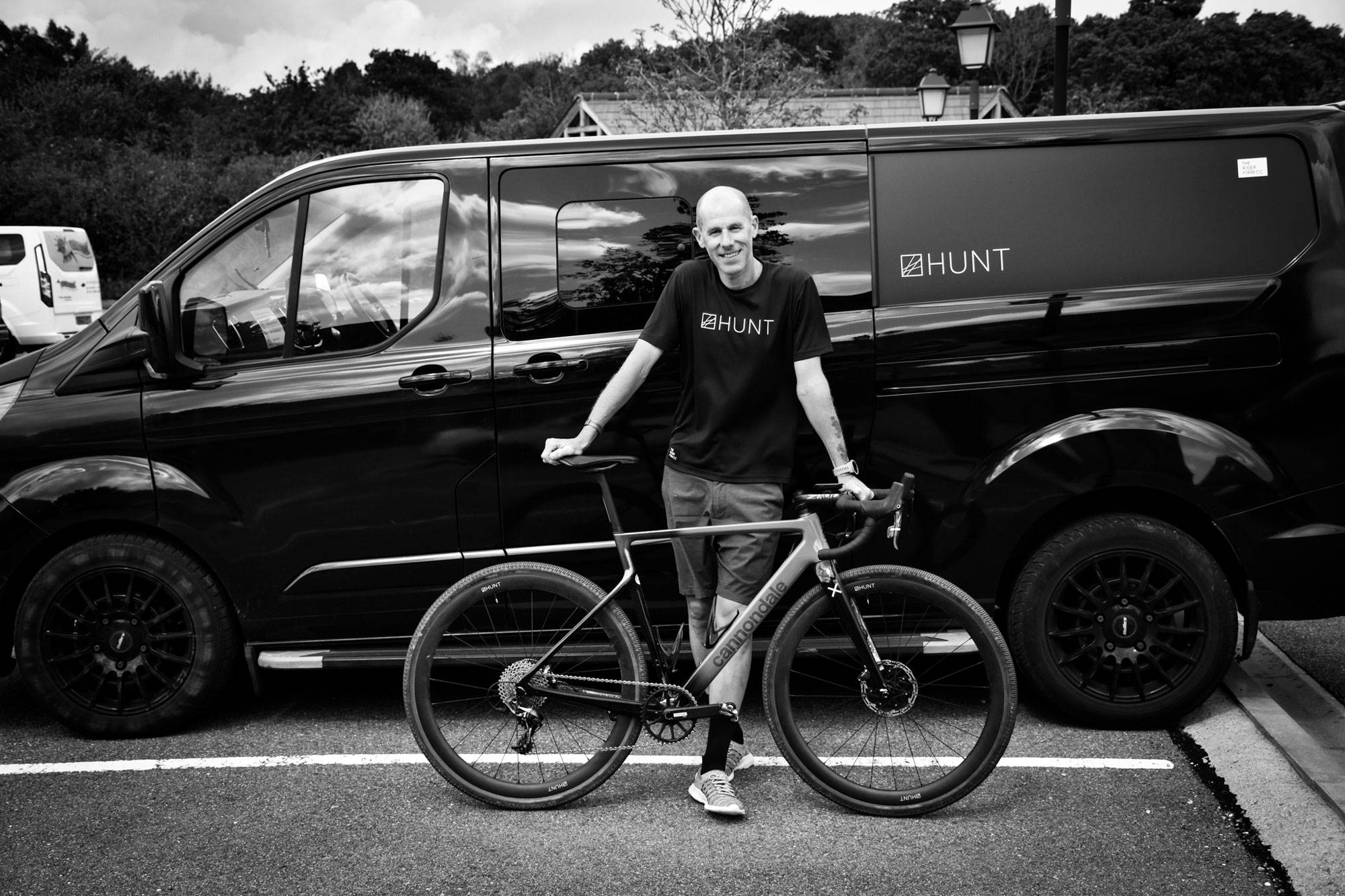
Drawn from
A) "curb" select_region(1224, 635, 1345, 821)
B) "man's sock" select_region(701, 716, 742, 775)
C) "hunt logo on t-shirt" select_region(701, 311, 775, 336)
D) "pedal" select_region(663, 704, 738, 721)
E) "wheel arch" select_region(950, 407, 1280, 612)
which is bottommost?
"curb" select_region(1224, 635, 1345, 821)

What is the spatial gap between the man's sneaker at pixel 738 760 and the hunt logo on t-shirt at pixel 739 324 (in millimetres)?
1336

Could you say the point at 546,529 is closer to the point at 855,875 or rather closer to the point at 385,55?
the point at 855,875

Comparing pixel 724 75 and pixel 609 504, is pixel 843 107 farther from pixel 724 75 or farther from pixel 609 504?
pixel 609 504

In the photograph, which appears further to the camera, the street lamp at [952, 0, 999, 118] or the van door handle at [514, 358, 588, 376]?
the street lamp at [952, 0, 999, 118]

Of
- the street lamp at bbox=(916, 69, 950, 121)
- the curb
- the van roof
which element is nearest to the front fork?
the curb

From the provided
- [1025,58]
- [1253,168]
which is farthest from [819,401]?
Answer: [1025,58]

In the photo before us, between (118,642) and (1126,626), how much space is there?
3519mm

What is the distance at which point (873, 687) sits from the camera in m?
3.75

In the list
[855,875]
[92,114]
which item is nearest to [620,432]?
[855,875]

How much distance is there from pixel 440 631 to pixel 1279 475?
111 inches

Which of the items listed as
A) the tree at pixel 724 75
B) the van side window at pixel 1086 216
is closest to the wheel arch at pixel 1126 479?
the van side window at pixel 1086 216

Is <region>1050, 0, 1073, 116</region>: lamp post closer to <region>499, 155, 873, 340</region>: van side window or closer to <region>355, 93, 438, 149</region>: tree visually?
<region>499, 155, 873, 340</region>: van side window

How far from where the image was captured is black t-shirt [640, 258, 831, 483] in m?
3.73

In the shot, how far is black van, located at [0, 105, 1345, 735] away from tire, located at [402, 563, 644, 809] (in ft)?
1.50
